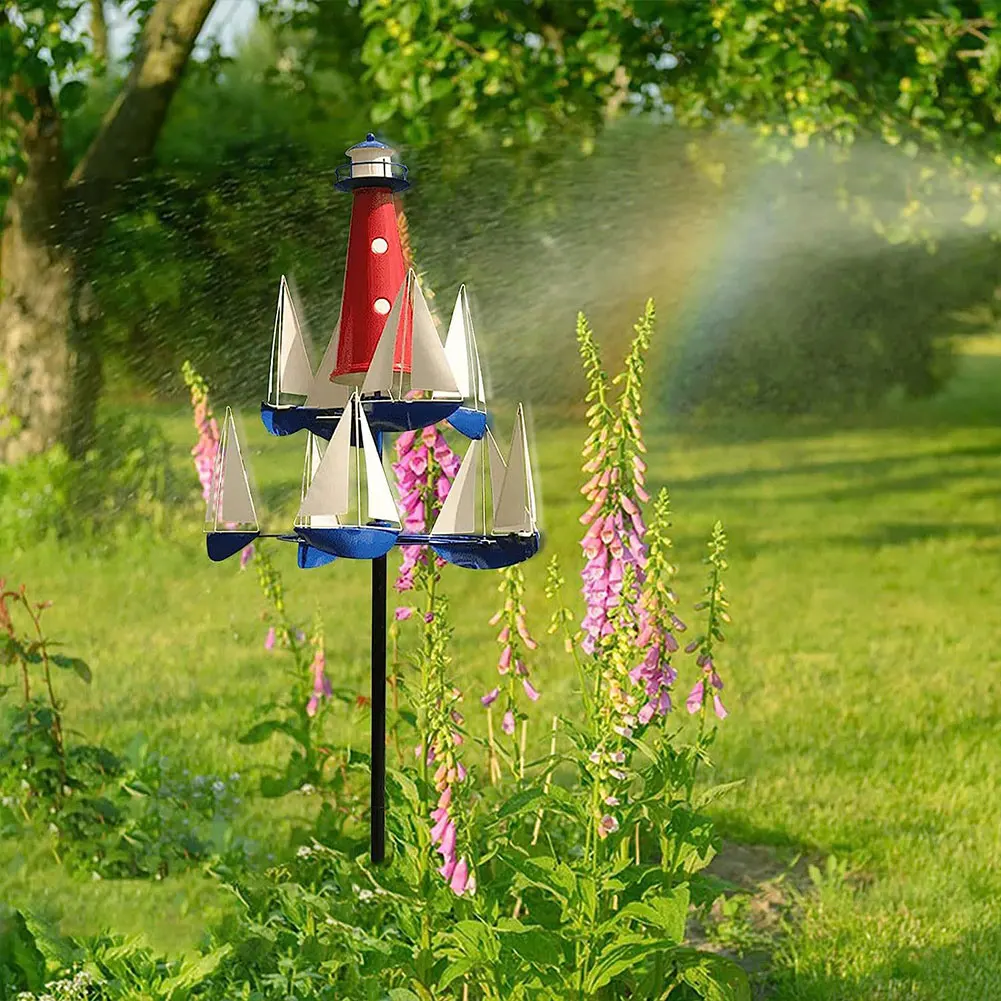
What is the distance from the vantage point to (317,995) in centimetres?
272

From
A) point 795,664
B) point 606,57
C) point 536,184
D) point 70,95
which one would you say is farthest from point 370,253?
point 536,184

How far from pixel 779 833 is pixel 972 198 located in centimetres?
596

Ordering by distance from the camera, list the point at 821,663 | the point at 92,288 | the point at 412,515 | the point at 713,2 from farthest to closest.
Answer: the point at 92,288 → the point at 713,2 → the point at 821,663 → the point at 412,515

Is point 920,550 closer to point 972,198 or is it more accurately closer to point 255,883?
point 972,198

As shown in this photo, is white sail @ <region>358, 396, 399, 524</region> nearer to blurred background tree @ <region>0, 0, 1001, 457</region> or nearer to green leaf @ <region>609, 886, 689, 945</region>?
green leaf @ <region>609, 886, 689, 945</region>

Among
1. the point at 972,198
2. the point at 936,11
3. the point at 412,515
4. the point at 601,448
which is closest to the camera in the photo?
the point at 601,448

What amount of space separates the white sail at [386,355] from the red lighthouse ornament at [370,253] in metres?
0.11

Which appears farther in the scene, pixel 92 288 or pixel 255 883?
pixel 92 288

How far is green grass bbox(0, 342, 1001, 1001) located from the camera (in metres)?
3.40

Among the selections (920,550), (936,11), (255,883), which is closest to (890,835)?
(255,883)

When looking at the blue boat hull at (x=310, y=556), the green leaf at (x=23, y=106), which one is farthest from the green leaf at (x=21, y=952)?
the green leaf at (x=23, y=106)

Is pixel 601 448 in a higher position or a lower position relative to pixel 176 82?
lower

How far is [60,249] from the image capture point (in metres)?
8.05

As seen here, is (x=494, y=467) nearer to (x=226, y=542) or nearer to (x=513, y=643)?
(x=226, y=542)
